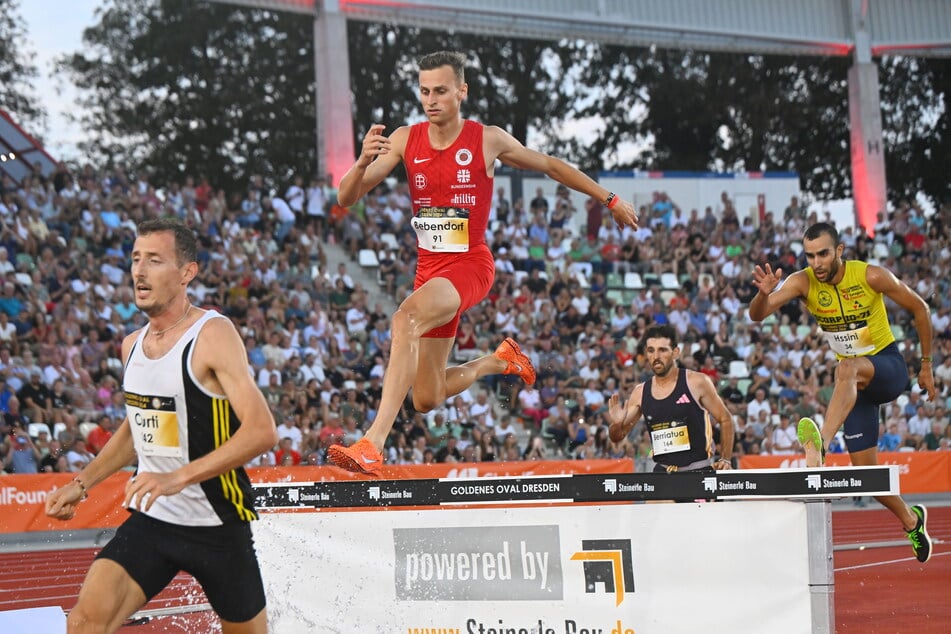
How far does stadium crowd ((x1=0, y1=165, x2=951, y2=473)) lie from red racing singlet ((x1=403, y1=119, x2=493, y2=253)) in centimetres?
781

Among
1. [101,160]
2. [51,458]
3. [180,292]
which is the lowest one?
[51,458]

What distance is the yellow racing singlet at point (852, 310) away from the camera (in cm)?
845

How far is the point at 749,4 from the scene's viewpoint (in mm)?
27578

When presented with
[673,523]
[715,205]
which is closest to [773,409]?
[715,205]

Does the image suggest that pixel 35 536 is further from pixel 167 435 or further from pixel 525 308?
pixel 167 435

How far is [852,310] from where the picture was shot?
27.8ft

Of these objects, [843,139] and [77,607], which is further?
[843,139]

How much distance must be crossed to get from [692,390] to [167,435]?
5.39 m

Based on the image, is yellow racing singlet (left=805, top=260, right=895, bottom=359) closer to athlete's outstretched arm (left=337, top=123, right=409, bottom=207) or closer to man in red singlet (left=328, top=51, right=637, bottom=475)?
man in red singlet (left=328, top=51, right=637, bottom=475)

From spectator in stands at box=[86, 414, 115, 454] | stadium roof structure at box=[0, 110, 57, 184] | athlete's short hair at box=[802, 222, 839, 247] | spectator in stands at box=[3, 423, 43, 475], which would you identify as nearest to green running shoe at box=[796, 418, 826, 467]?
athlete's short hair at box=[802, 222, 839, 247]

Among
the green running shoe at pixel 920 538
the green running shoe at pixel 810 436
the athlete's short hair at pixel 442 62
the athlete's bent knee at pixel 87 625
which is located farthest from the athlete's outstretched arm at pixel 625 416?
the athlete's bent knee at pixel 87 625

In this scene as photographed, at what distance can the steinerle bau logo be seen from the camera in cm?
673

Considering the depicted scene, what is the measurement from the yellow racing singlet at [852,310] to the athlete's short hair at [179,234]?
15.9 feet

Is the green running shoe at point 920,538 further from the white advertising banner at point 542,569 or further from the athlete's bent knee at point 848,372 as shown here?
the white advertising banner at point 542,569
